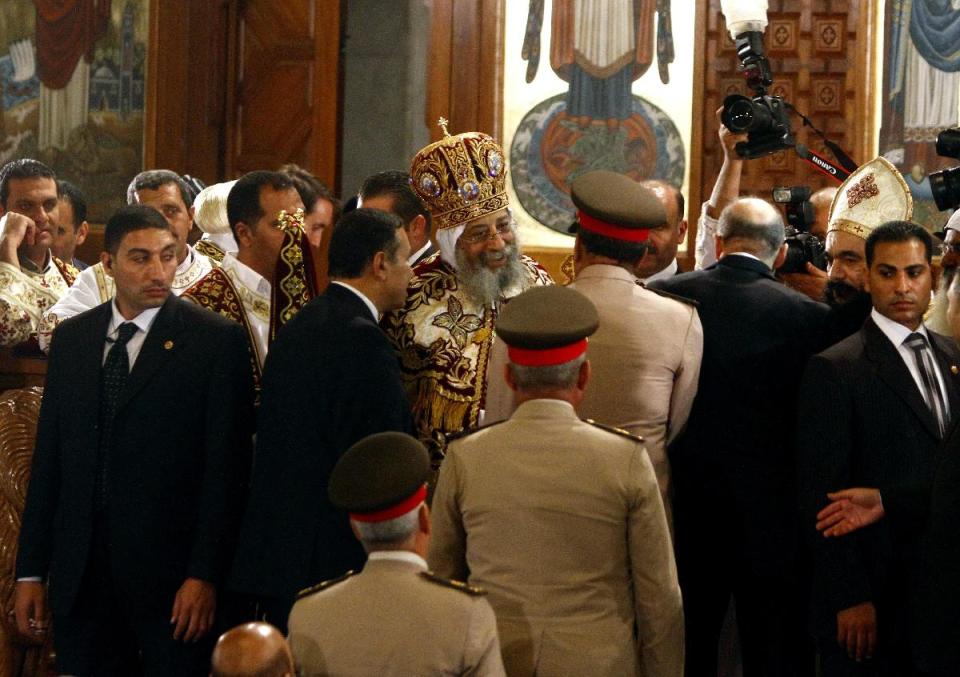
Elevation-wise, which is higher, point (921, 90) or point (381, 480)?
point (921, 90)

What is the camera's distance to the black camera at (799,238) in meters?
4.85

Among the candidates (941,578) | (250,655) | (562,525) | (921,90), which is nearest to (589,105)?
(921,90)

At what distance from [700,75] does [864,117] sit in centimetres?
87

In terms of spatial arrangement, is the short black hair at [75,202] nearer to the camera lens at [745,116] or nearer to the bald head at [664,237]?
the bald head at [664,237]

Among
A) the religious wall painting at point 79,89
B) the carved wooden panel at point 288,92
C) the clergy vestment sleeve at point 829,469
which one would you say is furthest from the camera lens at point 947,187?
the religious wall painting at point 79,89

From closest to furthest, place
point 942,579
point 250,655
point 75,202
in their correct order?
point 250,655, point 942,579, point 75,202

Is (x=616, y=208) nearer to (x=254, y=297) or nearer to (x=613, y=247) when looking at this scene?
(x=613, y=247)

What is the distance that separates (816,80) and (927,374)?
401 centimetres

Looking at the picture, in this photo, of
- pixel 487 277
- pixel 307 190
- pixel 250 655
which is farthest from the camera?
pixel 307 190

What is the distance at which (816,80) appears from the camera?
7602mm

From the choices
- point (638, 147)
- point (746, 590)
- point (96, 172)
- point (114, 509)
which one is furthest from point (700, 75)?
point (114, 509)

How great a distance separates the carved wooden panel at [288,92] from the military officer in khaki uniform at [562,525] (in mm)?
5523

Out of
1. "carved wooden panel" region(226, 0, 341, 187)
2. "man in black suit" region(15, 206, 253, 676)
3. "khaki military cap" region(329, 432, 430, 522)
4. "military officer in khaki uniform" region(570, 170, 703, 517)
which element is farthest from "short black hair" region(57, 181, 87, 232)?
"khaki military cap" region(329, 432, 430, 522)

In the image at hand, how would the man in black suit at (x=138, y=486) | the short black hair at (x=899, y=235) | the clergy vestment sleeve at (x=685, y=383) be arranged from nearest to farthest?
the clergy vestment sleeve at (x=685, y=383) < the man in black suit at (x=138, y=486) < the short black hair at (x=899, y=235)
